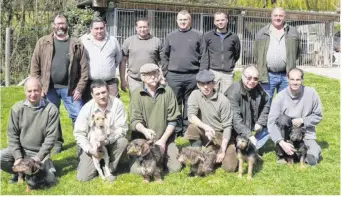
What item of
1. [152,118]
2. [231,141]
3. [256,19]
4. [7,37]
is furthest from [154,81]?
[256,19]

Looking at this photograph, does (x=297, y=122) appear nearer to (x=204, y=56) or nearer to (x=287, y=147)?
(x=287, y=147)

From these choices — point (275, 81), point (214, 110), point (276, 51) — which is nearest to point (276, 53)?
point (276, 51)

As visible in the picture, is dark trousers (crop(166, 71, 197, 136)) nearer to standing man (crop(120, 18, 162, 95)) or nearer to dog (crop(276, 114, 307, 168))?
standing man (crop(120, 18, 162, 95))

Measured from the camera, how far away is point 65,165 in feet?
19.8

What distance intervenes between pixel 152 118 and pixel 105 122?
2.33ft

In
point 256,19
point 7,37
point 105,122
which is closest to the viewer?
point 105,122

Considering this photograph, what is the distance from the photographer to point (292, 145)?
572 centimetres

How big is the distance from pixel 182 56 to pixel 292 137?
236 cm

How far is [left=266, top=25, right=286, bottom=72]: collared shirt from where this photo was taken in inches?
268

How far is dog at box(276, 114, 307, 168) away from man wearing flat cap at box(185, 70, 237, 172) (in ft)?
2.39

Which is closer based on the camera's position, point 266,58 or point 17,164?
point 17,164

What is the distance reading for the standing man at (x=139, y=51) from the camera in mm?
6940

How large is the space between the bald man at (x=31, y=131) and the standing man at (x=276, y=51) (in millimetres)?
3557

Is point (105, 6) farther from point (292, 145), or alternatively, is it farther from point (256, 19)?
point (292, 145)
